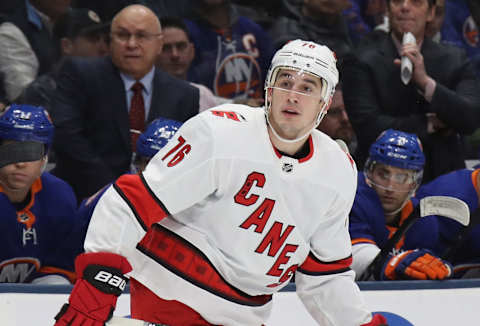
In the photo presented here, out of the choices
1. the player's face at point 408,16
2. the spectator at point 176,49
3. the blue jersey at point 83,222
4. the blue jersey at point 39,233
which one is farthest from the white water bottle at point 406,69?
the blue jersey at point 39,233

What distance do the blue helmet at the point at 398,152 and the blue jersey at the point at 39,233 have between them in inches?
55.6

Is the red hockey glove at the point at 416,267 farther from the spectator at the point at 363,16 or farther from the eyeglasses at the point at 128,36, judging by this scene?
the spectator at the point at 363,16

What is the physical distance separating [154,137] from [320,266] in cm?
141

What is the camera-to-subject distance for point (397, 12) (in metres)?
4.54

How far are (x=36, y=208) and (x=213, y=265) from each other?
4.64 feet

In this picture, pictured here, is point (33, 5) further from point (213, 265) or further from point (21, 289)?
point (213, 265)

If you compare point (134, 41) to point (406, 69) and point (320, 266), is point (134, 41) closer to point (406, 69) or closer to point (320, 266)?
point (406, 69)

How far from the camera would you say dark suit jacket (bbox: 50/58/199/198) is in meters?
4.19

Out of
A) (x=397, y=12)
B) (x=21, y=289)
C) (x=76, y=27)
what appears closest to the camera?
(x=21, y=289)

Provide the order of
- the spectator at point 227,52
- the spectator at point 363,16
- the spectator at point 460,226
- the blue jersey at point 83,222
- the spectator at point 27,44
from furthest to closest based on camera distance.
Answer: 1. the spectator at point 363,16
2. the spectator at point 227,52
3. the spectator at point 27,44
4. the spectator at point 460,226
5. the blue jersey at point 83,222

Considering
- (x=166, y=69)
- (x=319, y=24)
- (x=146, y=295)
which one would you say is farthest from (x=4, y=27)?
(x=146, y=295)

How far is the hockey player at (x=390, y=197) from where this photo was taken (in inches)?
152

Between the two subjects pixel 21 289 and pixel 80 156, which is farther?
pixel 80 156

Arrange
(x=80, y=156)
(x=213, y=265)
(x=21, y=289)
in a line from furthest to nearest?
1. (x=80, y=156)
2. (x=21, y=289)
3. (x=213, y=265)
